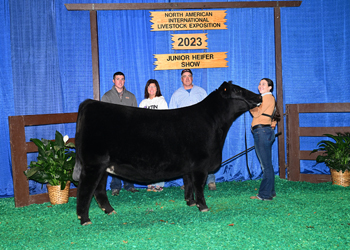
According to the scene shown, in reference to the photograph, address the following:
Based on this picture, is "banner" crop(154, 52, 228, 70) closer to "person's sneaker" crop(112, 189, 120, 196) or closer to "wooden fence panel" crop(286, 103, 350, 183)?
"wooden fence panel" crop(286, 103, 350, 183)

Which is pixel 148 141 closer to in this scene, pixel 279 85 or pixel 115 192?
pixel 115 192

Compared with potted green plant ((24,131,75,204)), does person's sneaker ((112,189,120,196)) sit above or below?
below

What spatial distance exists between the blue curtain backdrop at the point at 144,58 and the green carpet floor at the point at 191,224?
126 cm

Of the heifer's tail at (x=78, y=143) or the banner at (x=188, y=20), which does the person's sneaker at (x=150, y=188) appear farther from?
the banner at (x=188, y=20)

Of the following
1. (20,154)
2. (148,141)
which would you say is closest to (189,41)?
(148,141)

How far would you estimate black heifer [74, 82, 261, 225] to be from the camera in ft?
10.7

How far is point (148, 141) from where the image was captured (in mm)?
3373

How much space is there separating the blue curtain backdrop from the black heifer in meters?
1.85

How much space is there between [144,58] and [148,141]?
250cm

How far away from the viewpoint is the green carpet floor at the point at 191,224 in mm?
2723

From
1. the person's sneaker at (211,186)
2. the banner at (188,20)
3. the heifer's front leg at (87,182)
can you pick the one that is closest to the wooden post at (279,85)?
the banner at (188,20)

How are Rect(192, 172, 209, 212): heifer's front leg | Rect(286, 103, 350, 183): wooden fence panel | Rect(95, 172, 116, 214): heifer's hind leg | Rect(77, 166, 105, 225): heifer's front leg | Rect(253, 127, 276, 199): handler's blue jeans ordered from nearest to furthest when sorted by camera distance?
Rect(77, 166, 105, 225): heifer's front leg, Rect(192, 172, 209, 212): heifer's front leg, Rect(95, 172, 116, 214): heifer's hind leg, Rect(253, 127, 276, 199): handler's blue jeans, Rect(286, 103, 350, 183): wooden fence panel

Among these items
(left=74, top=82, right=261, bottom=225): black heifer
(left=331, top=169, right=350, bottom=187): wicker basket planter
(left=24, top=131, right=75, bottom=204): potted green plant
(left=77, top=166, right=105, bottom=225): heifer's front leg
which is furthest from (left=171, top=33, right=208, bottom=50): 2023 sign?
(left=331, top=169, right=350, bottom=187): wicker basket planter

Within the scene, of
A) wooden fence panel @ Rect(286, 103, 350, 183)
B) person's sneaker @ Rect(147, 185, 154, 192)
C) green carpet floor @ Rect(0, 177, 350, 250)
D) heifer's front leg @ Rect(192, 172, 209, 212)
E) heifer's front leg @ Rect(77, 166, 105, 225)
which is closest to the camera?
green carpet floor @ Rect(0, 177, 350, 250)
